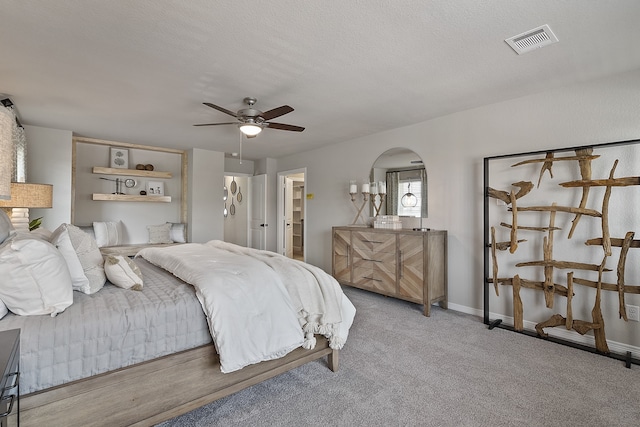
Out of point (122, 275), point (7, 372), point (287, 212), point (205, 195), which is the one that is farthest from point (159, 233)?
point (7, 372)

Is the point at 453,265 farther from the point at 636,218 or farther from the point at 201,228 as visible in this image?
the point at 201,228

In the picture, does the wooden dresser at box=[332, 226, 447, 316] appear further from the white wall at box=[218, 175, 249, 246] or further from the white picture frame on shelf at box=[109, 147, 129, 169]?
the white picture frame on shelf at box=[109, 147, 129, 169]

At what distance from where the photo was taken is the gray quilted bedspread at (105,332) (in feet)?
4.54

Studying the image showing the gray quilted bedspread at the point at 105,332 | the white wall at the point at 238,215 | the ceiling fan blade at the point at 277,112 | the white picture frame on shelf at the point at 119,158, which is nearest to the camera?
the gray quilted bedspread at the point at 105,332

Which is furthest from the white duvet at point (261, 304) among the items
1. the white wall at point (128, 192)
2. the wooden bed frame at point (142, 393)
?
the white wall at point (128, 192)

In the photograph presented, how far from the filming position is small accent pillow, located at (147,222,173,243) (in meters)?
5.52

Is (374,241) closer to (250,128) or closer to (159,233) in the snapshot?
(250,128)

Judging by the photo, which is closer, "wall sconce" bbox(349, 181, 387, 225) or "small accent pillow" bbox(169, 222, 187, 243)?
"wall sconce" bbox(349, 181, 387, 225)

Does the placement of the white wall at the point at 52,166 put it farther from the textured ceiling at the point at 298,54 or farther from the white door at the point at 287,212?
the white door at the point at 287,212

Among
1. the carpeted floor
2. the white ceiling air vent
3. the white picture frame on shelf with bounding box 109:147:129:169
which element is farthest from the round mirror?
the white picture frame on shelf with bounding box 109:147:129:169

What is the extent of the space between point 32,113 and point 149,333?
12.2ft

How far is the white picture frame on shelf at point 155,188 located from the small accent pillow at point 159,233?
58 cm

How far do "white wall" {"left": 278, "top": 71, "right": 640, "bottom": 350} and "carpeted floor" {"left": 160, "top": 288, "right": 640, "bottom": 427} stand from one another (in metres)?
0.79

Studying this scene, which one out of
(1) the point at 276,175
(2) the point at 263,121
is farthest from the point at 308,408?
(1) the point at 276,175
